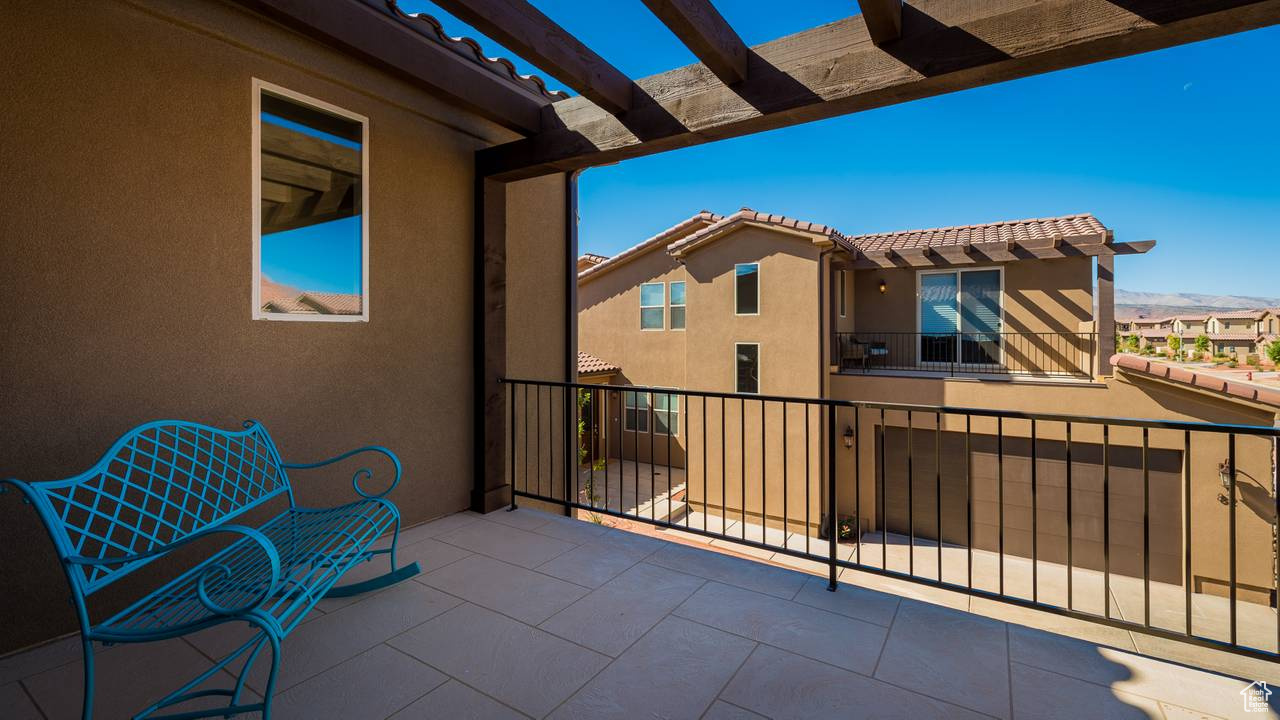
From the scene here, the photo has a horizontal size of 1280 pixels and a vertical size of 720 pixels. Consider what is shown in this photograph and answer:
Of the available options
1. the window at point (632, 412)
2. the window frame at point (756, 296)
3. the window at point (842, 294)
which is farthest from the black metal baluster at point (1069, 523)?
the window at point (632, 412)

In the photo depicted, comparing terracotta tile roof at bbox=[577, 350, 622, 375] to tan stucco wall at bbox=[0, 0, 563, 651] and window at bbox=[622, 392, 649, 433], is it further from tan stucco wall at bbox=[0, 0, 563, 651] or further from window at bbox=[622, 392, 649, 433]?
tan stucco wall at bbox=[0, 0, 563, 651]

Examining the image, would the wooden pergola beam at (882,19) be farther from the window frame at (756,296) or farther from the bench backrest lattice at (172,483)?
the window frame at (756,296)

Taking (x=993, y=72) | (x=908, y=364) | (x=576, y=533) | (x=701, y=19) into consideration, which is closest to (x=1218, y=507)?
(x=908, y=364)

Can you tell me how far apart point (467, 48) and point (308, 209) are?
1.36 m

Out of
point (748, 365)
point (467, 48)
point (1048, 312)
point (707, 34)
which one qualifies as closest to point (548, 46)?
point (707, 34)

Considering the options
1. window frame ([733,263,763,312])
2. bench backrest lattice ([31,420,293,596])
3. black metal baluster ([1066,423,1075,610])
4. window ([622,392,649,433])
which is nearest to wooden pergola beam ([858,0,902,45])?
black metal baluster ([1066,423,1075,610])

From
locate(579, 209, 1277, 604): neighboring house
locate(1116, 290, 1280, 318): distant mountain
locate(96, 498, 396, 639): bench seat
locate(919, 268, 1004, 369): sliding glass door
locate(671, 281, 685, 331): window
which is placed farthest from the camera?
locate(1116, 290, 1280, 318): distant mountain

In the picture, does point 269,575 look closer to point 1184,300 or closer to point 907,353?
point 907,353

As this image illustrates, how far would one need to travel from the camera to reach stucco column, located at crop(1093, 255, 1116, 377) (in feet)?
25.8

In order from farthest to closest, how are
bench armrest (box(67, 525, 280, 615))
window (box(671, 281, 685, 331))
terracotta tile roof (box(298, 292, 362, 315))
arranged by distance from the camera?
window (box(671, 281, 685, 331)) < terracotta tile roof (box(298, 292, 362, 315)) < bench armrest (box(67, 525, 280, 615))

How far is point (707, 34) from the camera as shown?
2105 mm

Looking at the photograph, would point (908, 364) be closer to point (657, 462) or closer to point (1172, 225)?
point (657, 462)

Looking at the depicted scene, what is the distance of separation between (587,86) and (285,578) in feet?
7.64

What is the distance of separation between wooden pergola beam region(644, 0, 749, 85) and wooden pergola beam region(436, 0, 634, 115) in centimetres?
57
